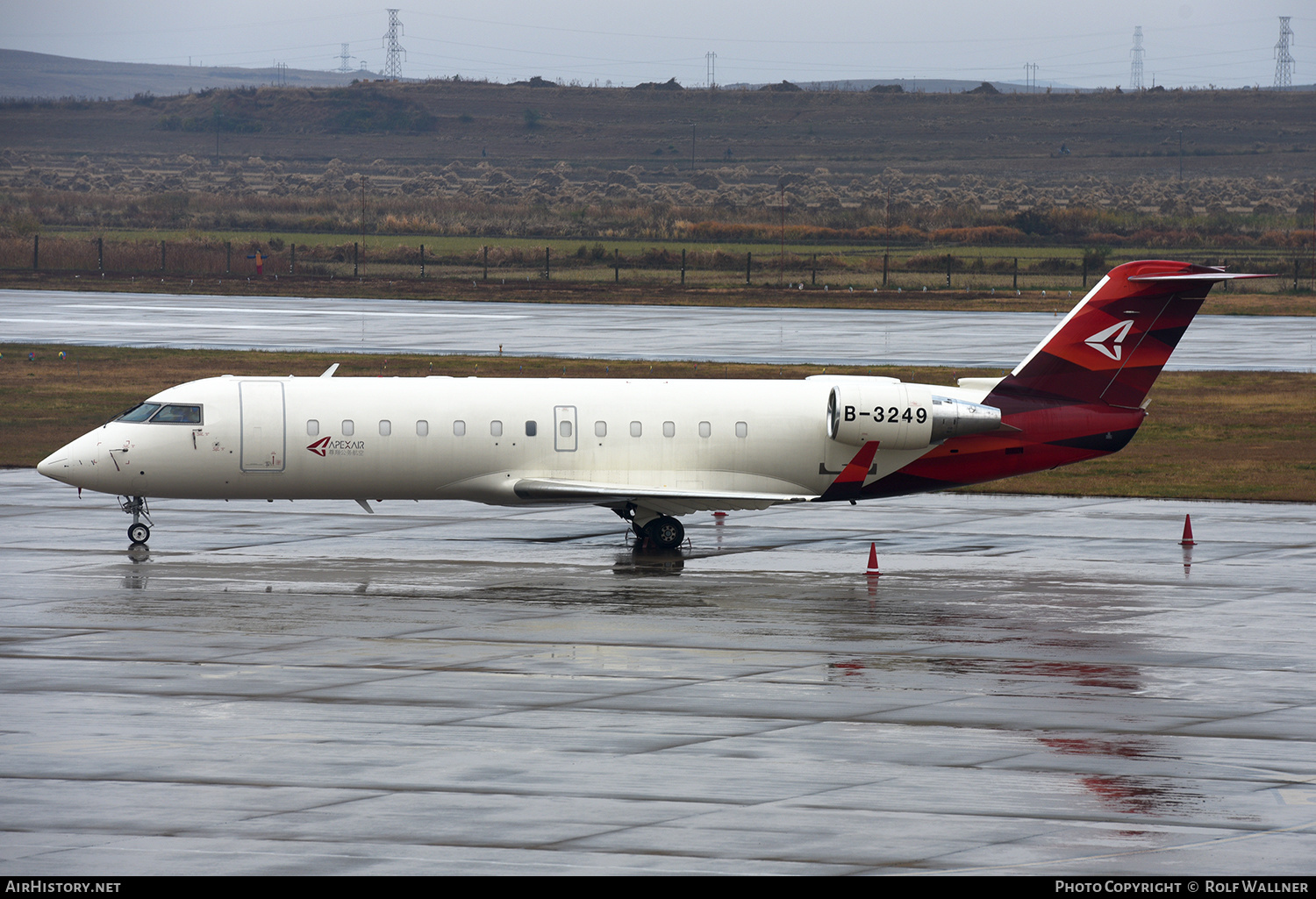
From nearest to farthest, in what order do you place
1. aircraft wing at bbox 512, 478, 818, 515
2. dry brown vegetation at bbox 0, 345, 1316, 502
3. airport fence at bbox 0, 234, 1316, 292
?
aircraft wing at bbox 512, 478, 818, 515 → dry brown vegetation at bbox 0, 345, 1316, 502 → airport fence at bbox 0, 234, 1316, 292

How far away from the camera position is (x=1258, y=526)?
34.1m

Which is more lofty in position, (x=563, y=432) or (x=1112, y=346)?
(x=1112, y=346)

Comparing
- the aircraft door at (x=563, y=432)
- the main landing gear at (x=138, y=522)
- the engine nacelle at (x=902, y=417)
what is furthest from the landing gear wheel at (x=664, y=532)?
the main landing gear at (x=138, y=522)

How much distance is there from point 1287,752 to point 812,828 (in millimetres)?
6154

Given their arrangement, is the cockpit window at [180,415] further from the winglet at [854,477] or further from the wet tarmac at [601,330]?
the wet tarmac at [601,330]

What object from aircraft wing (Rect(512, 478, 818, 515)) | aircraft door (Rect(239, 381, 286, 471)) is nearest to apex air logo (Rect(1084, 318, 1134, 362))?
aircraft wing (Rect(512, 478, 818, 515))

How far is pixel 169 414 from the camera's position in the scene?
2964 centimetres

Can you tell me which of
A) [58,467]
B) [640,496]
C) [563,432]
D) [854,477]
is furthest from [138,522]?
[854,477]

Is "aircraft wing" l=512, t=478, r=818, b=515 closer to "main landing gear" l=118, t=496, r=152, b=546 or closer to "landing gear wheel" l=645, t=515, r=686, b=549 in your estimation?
"landing gear wheel" l=645, t=515, r=686, b=549

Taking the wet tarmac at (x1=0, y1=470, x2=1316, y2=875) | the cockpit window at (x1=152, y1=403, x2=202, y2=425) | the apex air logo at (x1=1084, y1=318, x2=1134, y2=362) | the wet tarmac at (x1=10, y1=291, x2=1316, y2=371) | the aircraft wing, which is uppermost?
the apex air logo at (x1=1084, y1=318, x2=1134, y2=362)

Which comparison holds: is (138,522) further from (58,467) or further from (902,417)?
(902,417)

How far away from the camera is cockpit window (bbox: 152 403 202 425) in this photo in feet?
96.9

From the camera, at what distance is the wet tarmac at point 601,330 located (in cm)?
6175

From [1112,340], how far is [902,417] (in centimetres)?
442
